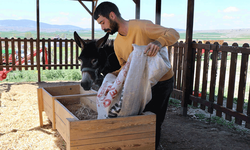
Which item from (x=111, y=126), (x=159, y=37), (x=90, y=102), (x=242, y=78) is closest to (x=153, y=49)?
(x=159, y=37)

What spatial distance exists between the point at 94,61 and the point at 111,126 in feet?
5.76

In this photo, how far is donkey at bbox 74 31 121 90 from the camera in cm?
332

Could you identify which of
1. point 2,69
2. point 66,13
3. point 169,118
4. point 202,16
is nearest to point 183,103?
point 169,118

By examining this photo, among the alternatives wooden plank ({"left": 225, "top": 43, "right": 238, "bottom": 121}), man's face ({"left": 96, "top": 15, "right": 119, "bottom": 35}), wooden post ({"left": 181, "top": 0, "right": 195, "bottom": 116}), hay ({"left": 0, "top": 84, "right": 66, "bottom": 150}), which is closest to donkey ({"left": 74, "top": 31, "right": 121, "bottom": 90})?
hay ({"left": 0, "top": 84, "right": 66, "bottom": 150})

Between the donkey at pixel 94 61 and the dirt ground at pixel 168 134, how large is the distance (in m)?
1.01

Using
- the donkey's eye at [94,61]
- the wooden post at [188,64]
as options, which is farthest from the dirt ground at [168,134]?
the donkey's eye at [94,61]

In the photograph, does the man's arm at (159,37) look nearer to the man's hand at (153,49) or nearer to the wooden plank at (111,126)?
the man's hand at (153,49)

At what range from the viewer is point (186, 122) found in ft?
13.7

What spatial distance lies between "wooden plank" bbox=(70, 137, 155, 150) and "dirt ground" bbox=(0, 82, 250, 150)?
0.76m

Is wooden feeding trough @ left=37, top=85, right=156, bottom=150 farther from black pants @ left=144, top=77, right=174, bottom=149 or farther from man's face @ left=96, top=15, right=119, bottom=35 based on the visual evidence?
man's face @ left=96, top=15, right=119, bottom=35

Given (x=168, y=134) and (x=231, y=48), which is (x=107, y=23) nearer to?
(x=168, y=134)

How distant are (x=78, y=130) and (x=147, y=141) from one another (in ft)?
2.03

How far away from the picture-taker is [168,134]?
3.53 meters

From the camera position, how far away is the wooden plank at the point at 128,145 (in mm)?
1792
